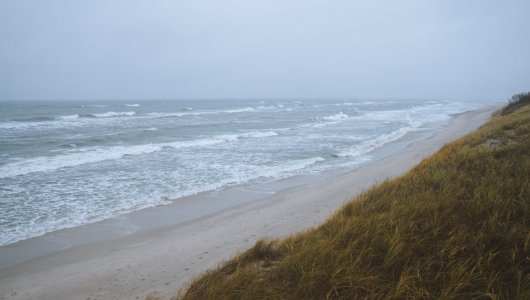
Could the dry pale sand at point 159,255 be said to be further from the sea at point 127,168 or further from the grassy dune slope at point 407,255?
the sea at point 127,168

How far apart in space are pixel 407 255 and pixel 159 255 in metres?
5.35

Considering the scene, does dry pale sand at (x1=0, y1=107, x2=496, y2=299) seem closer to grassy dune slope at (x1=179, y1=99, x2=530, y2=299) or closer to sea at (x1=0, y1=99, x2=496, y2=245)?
grassy dune slope at (x1=179, y1=99, x2=530, y2=299)

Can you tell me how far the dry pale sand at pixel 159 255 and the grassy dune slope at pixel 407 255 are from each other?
6.40ft

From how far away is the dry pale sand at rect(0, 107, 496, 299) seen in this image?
18.8ft

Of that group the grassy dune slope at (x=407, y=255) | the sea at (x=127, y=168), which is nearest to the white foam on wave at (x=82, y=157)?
the sea at (x=127, y=168)

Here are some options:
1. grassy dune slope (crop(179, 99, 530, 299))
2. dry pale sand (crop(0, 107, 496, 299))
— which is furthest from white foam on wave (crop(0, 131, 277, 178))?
grassy dune slope (crop(179, 99, 530, 299))

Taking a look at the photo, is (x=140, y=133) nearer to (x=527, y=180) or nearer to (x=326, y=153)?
(x=326, y=153)

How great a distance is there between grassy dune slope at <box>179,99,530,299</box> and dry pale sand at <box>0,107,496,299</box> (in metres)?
1.95

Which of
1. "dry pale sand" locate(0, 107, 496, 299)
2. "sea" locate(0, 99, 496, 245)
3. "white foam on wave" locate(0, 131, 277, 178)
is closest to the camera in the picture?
"dry pale sand" locate(0, 107, 496, 299)

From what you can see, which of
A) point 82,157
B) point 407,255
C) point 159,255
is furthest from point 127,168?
point 407,255

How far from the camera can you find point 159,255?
702 centimetres

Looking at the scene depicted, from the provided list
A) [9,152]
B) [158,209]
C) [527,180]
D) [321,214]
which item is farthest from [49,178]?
[527,180]

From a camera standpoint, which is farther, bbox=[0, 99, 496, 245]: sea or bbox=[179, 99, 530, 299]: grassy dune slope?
bbox=[0, 99, 496, 245]: sea

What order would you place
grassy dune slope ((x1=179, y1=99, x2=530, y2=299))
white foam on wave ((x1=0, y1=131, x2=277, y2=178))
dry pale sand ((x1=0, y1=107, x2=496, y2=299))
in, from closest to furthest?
grassy dune slope ((x1=179, y1=99, x2=530, y2=299)), dry pale sand ((x1=0, y1=107, x2=496, y2=299)), white foam on wave ((x1=0, y1=131, x2=277, y2=178))
